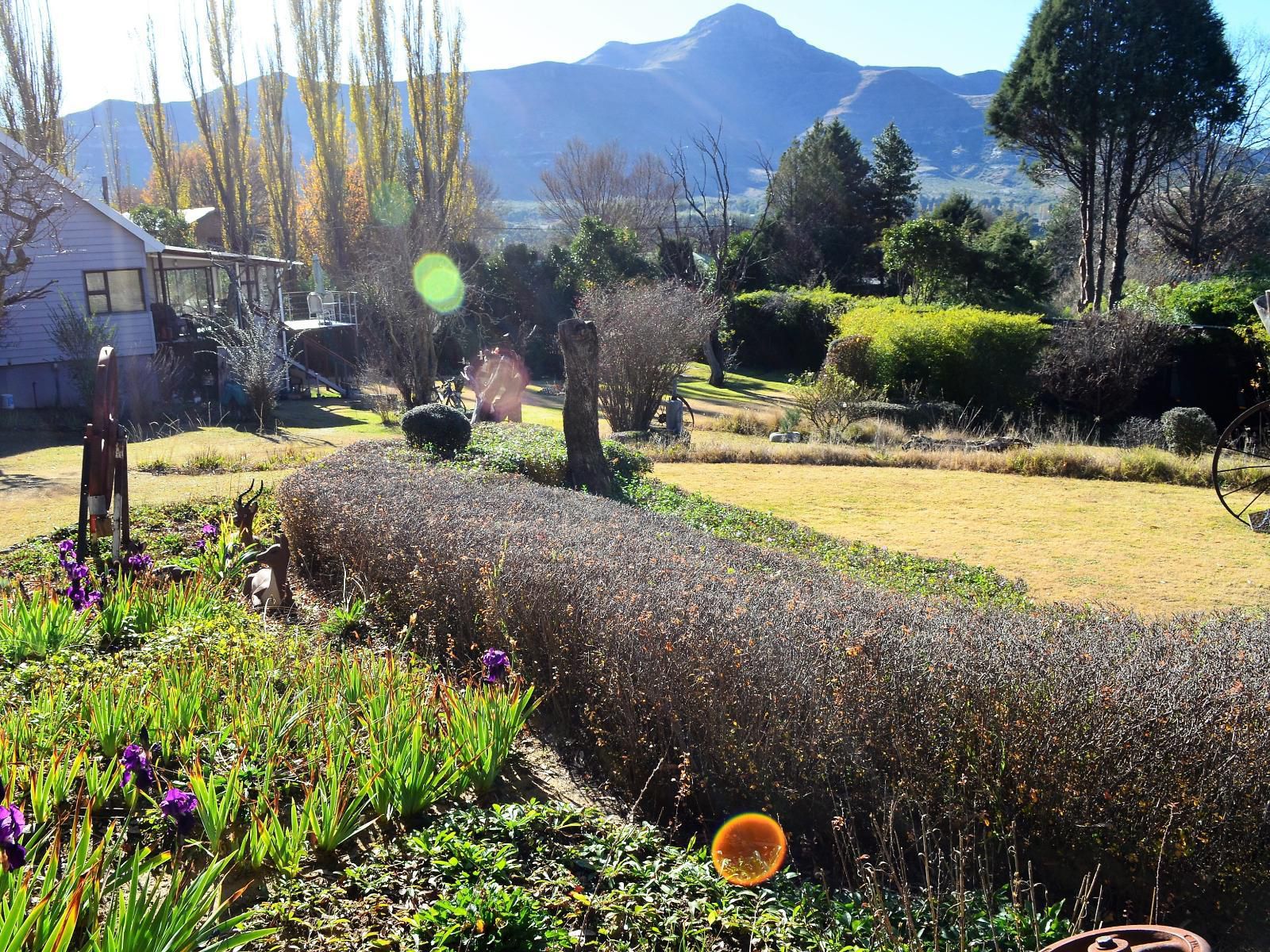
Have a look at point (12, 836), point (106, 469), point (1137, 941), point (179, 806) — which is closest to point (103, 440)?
point (106, 469)

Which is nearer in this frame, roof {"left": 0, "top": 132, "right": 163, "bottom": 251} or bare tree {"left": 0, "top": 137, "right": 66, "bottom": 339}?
bare tree {"left": 0, "top": 137, "right": 66, "bottom": 339}

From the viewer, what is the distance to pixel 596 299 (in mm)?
20016

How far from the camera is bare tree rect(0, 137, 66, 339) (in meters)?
17.4

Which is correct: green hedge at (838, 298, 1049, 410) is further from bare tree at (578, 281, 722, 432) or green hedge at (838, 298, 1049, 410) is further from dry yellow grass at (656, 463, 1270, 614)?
dry yellow grass at (656, 463, 1270, 614)

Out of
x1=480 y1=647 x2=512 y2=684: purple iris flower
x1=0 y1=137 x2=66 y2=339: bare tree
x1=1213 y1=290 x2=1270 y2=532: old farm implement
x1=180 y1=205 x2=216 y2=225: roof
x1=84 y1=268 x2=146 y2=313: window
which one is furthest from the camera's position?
x1=180 y1=205 x2=216 y2=225: roof

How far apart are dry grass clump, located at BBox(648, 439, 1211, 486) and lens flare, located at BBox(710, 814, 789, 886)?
10960mm

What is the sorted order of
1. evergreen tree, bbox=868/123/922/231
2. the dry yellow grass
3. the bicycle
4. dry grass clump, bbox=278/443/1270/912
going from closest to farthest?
dry grass clump, bbox=278/443/1270/912, the dry yellow grass, the bicycle, evergreen tree, bbox=868/123/922/231

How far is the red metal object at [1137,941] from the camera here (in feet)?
5.26

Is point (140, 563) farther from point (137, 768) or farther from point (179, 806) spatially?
point (179, 806)

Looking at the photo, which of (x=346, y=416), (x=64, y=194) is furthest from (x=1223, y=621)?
(x=64, y=194)

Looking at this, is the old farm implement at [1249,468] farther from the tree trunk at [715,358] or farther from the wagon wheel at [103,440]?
the tree trunk at [715,358]

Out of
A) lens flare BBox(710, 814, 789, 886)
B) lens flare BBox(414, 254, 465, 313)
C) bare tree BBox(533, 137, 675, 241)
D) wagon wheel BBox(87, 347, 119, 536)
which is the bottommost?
lens flare BBox(710, 814, 789, 886)

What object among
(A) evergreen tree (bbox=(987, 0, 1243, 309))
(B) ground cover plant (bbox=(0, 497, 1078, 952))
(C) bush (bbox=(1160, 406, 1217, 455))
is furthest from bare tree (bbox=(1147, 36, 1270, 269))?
(B) ground cover plant (bbox=(0, 497, 1078, 952))

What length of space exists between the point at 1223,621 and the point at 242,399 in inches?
816
